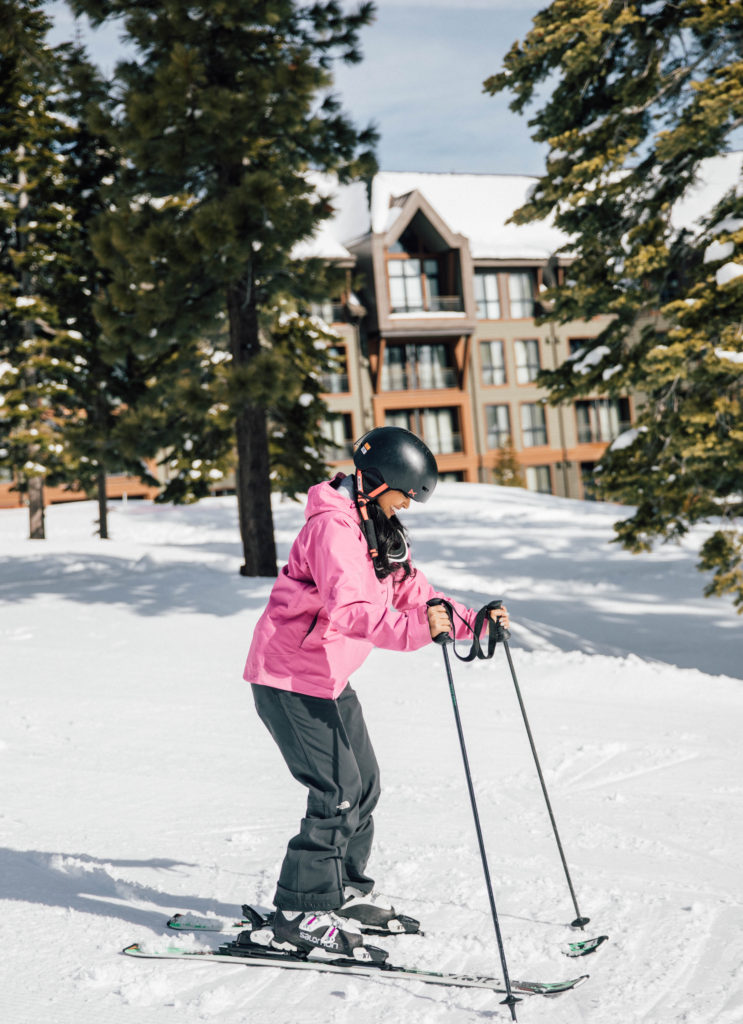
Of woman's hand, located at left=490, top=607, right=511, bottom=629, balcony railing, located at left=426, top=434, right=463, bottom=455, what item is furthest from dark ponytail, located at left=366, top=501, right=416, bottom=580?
balcony railing, located at left=426, top=434, right=463, bottom=455

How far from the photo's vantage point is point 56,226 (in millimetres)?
22672

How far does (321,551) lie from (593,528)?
21589 millimetres

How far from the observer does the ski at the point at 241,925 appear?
3.49 meters

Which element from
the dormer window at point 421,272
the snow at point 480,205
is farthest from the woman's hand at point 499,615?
the snow at point 480,205

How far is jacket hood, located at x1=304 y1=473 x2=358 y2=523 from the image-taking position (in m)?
3.29

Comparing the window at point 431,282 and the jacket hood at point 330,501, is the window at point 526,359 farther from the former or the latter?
the jacket hood at point 330,501

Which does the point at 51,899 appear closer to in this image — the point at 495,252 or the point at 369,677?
the point at 369,677

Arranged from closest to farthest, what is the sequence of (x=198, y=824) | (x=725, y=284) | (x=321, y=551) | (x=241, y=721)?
(x=321, y=551)
(x=198, y=824)
(x=241, y=721)
(x=725, y=284)

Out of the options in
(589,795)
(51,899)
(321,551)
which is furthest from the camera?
(589,795)

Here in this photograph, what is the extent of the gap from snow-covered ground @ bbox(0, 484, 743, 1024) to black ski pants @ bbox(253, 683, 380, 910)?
33 cm

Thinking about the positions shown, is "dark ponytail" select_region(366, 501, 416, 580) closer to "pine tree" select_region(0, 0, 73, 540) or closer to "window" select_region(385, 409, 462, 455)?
"pine tree" select_region(0, 0, 73, 540)

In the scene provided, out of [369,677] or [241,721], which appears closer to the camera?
[241,721]

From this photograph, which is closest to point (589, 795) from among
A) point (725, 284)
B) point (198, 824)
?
point (198, 824)

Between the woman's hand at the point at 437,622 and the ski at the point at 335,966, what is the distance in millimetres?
1239
